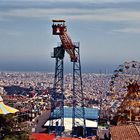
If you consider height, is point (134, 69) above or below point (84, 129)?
above

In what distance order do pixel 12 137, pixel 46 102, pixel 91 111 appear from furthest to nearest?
pixel 46 102, pixel 91 111, pixel 12 137

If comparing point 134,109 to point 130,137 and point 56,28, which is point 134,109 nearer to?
point 56,28

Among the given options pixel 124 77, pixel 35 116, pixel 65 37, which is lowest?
pixel 35 116

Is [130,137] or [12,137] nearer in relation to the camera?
[12,137]

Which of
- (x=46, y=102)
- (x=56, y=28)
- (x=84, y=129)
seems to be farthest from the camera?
(x=46, y=102)

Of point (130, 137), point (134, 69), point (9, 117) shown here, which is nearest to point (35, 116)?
point (134, 69)

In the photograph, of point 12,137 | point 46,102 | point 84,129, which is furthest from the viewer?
point 46,102

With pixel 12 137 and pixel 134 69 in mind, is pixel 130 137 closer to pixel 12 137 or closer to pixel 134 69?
pixel 12 137

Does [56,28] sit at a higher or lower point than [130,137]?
higher

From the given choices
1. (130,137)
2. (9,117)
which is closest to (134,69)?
(130,137)
